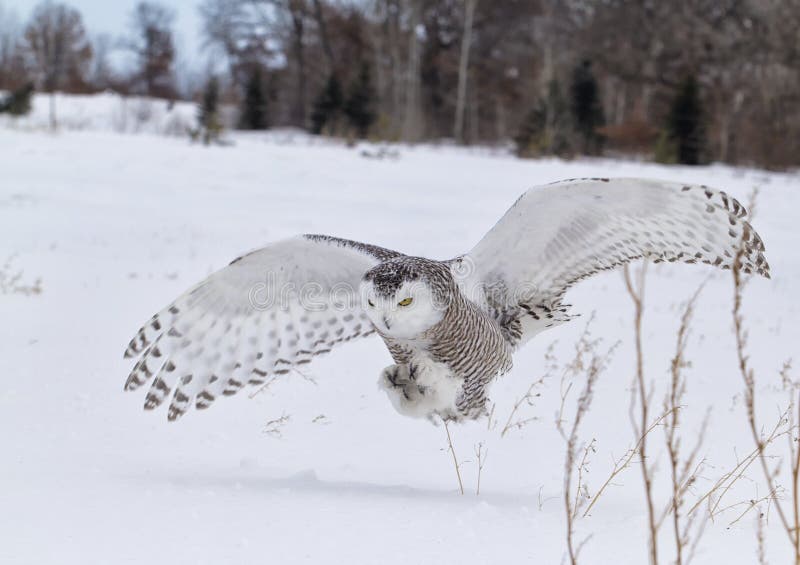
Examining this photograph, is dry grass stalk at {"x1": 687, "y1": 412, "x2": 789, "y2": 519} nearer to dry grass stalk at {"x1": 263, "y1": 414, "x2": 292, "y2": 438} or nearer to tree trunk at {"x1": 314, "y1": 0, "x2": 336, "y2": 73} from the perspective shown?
dry grass stalk at {"x1": 263, "y1": 414, "x2": 292, "y2": 438}

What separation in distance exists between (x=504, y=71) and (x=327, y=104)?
998cm

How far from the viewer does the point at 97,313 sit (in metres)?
6.18

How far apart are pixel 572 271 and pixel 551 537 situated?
1.63 meters

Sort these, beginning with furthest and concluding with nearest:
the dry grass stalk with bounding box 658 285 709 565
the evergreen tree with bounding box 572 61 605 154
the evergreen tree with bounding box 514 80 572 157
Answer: the evergreen tree with bounding box 572 61 605 154
the evergreen tree with bounding box 514 80 572 157
the dry grass stalk with bounding box 658 285 709 565

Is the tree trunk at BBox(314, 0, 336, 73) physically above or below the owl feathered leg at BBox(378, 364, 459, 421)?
above

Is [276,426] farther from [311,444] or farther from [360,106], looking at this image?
[360,106]

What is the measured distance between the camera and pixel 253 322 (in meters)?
3.97

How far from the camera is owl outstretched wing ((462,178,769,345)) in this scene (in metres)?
3.42

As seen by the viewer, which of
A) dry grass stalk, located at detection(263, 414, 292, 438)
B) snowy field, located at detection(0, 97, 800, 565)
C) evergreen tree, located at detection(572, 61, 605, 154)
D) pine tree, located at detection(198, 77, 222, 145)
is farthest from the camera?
evergreen tree, located at detection(572, 61, 605, 154)

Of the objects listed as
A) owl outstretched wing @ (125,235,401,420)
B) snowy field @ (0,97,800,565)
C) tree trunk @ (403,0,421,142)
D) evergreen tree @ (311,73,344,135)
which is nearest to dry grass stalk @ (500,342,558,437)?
snowy field @ (0,97,800,565)

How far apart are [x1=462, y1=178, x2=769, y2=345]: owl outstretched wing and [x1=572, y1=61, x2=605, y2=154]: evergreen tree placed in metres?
23.2

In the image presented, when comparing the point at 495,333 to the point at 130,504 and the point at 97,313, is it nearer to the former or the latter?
the point at 130,504

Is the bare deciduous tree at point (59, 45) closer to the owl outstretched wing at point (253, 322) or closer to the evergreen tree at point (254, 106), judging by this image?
the evergreen tree at point (254, 106)

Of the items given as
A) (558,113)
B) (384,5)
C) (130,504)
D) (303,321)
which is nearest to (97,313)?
(303,321)
